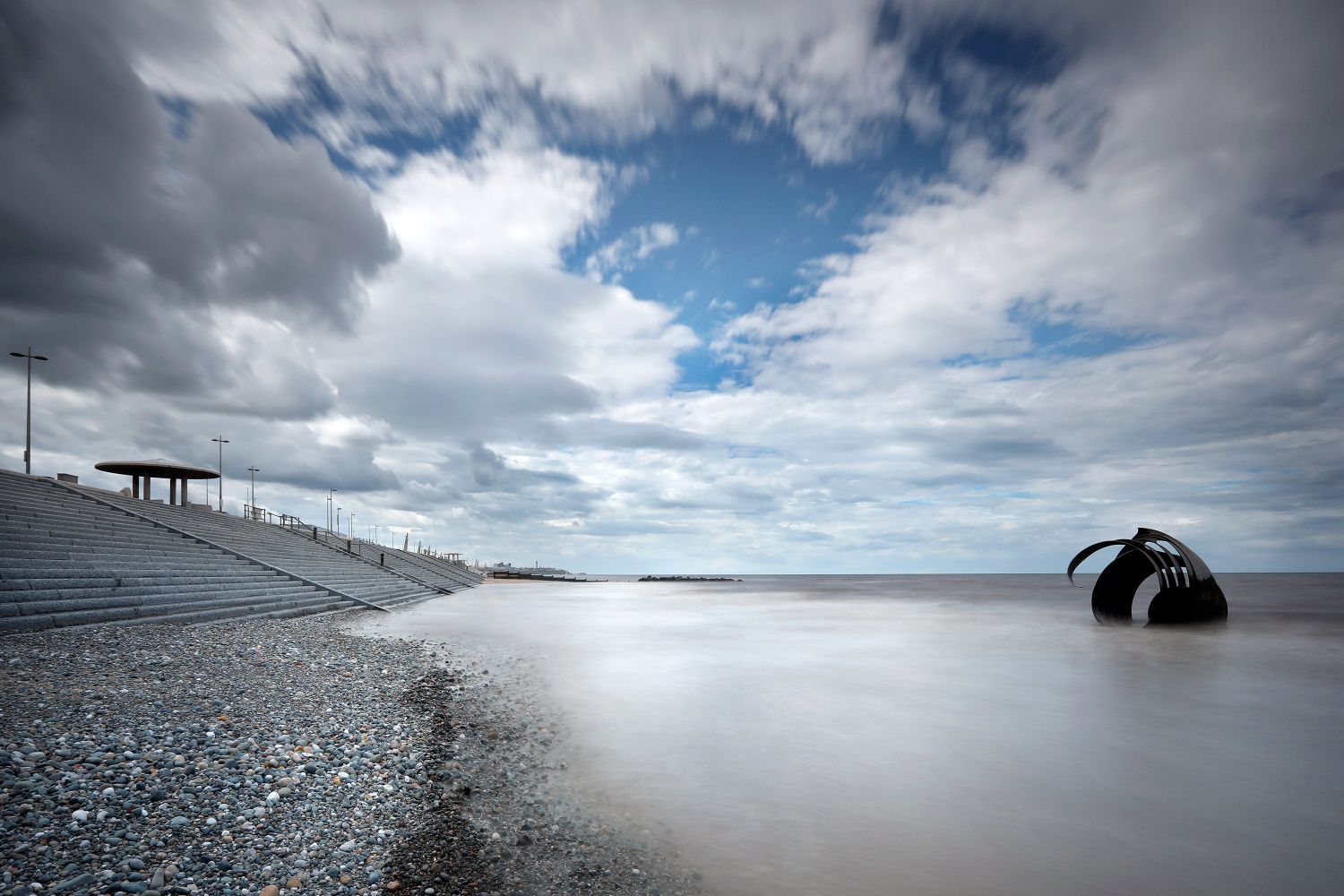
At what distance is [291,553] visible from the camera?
3078 cm

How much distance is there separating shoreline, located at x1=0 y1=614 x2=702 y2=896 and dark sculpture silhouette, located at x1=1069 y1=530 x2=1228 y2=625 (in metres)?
21.0

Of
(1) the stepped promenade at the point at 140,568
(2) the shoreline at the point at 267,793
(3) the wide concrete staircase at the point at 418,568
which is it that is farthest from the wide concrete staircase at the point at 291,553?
(2) the shoreline at the point at 267,793

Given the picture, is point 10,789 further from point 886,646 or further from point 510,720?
point 886,646

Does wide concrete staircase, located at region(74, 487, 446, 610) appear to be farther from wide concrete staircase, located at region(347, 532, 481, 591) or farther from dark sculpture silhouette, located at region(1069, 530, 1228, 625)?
dark sculpture silhouette, located at region(1069, 530, 1228, 625)

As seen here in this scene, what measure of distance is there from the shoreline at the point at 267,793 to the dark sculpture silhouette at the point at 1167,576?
21.0 metres

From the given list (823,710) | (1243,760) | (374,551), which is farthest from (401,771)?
(374,551)

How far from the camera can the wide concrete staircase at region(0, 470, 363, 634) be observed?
40.5 ft

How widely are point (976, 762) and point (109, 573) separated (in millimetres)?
20256

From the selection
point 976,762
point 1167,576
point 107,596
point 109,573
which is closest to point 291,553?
point 109,573

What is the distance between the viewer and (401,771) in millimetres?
6566

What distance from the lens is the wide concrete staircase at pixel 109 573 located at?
12.3 m

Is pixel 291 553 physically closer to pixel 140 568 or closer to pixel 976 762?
pixel 140 568

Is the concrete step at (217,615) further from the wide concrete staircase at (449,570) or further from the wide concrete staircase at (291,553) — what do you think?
the wide concrete staircase at (449,570)

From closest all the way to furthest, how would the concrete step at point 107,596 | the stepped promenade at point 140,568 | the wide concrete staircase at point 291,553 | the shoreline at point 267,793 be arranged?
the shoreline at point 267,793 < the concrete step at point 107,596 < the stepped promenade at point 140,568 < the wide concrete staircase at point 291,553
